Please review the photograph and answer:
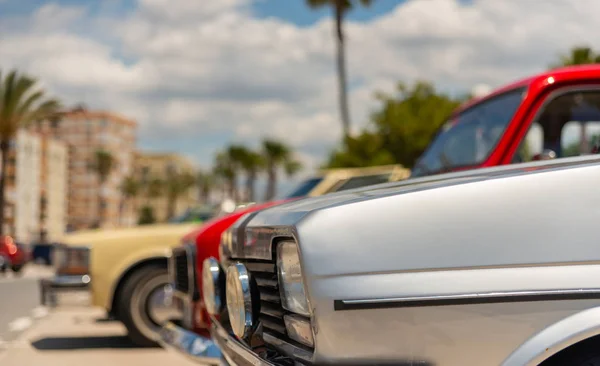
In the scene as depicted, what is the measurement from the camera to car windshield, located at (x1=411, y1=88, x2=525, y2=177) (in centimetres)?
472

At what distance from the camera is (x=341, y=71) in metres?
34.2

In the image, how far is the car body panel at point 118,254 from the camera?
277 inches

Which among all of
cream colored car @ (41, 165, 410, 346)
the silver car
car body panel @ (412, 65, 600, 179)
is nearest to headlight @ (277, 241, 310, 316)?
the silver car

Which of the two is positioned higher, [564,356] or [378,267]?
[378,267]

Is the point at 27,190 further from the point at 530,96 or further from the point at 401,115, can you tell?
the point at 530,96

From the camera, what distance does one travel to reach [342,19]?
3406 cm

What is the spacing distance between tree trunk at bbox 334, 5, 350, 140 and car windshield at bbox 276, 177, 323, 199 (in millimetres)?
26254

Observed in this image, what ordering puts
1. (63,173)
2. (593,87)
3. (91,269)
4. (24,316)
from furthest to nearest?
(63,173) → (24,316) → (91,269) → (593,87)

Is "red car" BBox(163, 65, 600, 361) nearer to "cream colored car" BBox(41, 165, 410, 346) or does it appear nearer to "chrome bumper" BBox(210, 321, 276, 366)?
"chrome bumper" BBox(210, 321, 276, 366)

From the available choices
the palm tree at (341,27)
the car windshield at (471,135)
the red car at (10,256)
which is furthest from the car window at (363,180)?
the palm tree at (341,27)

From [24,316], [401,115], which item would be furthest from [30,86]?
[24,316]

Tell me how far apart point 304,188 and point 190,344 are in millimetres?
3489

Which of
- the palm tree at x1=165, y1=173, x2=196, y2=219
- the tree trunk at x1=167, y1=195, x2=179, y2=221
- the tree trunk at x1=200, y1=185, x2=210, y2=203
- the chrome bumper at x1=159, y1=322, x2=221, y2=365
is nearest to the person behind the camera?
the chrome bumper at x1=159, y1=322, x2=221, y2=365

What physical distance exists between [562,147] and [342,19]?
29.9 metres
